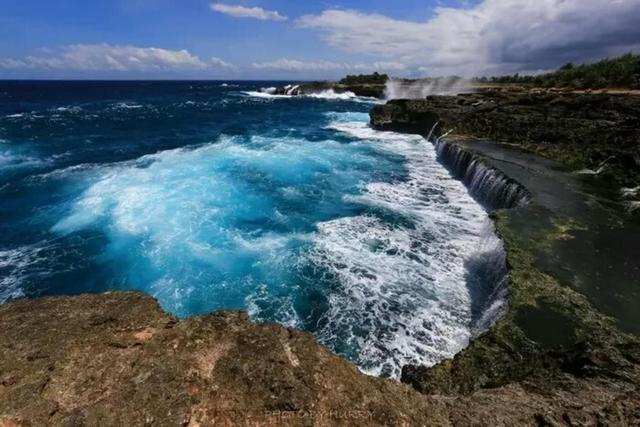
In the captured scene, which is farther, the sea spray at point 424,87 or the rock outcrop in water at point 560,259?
the sea spray at point 424,87

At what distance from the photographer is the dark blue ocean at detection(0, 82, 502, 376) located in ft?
36.2

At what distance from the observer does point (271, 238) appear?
15828mm

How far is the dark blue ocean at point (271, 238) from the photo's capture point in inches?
434

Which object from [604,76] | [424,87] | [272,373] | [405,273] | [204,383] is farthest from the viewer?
[424,87]

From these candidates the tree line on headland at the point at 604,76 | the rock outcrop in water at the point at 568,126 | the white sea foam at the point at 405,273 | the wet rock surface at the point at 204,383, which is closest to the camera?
the wet rock surface at the point at 204,383

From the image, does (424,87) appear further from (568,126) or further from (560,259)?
(560,259)

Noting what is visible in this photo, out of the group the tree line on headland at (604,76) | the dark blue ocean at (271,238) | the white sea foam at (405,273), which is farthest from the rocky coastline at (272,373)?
the tree line on headland at (604,76)

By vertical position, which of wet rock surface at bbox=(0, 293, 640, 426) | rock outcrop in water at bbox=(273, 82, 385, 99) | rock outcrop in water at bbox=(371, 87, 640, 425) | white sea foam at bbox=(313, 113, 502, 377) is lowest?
white sea foam at bbox=(313, 113, 502, 377)

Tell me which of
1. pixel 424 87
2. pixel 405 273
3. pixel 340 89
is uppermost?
pixel 424 87

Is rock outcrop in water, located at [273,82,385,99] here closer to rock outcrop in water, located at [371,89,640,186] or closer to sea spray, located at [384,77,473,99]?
sea spray, located at [384,77,473,99]

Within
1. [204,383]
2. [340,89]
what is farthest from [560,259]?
[340,89]

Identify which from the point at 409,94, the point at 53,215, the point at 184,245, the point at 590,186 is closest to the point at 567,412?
the point at 184,245

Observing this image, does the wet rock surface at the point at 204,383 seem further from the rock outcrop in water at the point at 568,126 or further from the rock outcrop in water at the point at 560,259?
the rock outcrop in water at the point at 568,126

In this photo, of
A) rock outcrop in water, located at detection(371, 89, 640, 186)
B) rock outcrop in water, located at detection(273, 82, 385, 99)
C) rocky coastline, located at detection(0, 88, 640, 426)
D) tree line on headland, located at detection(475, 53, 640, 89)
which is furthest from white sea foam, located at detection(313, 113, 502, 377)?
rock outcrop in water, located at detection(273, 82, 385, 99)
